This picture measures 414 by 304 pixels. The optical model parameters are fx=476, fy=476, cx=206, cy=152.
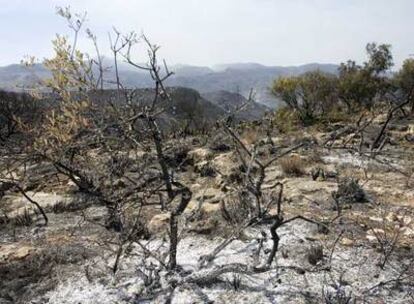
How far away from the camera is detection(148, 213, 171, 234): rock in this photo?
612 centimetres

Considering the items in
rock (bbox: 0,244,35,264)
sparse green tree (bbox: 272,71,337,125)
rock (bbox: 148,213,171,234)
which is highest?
sparse green tree (bbox: 272,71,337,125)

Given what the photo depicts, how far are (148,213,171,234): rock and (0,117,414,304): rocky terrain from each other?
20mm

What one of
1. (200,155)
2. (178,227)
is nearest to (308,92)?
(200,155)

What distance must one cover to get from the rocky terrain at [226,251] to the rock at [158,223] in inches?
0.8

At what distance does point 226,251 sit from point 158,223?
3.95 ft

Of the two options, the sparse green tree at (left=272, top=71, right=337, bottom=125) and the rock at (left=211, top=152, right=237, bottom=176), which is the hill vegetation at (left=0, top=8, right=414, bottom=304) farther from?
the sparse green tree at (left=272, top=71, right=337, bottom=125)

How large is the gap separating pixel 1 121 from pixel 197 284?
16.4 m

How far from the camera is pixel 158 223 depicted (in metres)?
6.24

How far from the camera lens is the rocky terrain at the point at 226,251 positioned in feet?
15.3

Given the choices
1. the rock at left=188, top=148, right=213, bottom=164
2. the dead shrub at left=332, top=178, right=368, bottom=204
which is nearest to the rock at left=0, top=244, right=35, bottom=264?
the dead shrub at left=332, top=178, right=368, bottom=204

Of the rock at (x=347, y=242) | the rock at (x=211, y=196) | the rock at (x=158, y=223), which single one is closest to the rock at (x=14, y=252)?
the rock at (x=158, y=223)

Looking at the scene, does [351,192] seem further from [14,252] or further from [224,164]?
[14,252]

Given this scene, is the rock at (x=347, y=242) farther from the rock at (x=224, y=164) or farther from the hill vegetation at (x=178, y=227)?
the rock at (x=224, y=164)

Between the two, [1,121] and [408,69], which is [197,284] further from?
[408,69]
